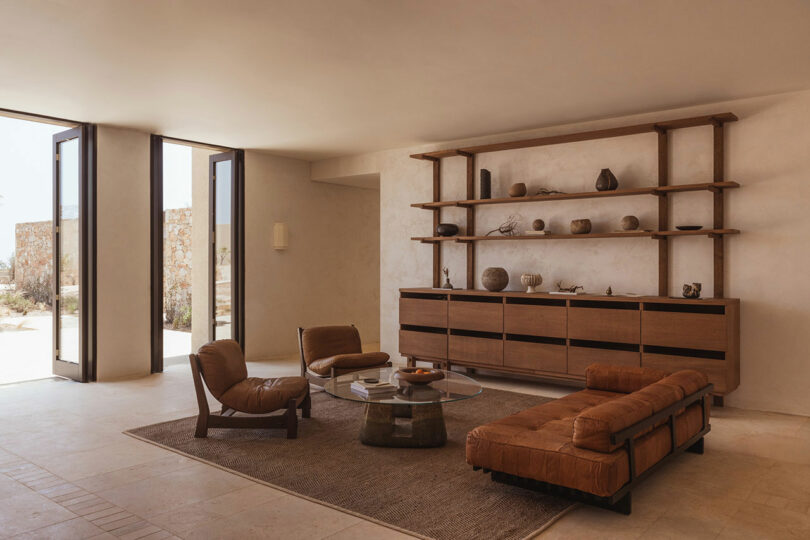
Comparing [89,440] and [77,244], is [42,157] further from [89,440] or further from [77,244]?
[89,440]

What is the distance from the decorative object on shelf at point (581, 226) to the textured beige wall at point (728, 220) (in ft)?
0.78

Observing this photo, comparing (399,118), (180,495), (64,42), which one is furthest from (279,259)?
(180,495)

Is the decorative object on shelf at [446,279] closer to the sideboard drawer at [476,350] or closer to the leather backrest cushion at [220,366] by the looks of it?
the sideboard drawer at [476,350]

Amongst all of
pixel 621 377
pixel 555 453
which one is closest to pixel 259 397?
pixel 555 453

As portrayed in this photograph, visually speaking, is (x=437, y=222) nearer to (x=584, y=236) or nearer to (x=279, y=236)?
(x=584, y=236)

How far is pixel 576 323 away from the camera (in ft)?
18.9

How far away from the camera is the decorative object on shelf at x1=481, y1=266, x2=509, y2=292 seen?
648 centimetres

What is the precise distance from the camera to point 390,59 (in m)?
4.39

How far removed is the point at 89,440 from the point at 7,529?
1474 millimetres

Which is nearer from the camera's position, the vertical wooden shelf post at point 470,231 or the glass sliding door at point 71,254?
the glass sliding door at point 71,254

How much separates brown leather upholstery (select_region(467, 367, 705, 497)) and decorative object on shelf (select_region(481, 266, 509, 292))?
2.75 metres

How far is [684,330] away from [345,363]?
2.94m

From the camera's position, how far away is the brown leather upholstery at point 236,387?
4.43 m

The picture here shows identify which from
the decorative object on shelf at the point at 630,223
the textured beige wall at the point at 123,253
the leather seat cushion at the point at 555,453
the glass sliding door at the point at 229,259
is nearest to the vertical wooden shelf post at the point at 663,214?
the decorative object on shelf at the point at 630,223
